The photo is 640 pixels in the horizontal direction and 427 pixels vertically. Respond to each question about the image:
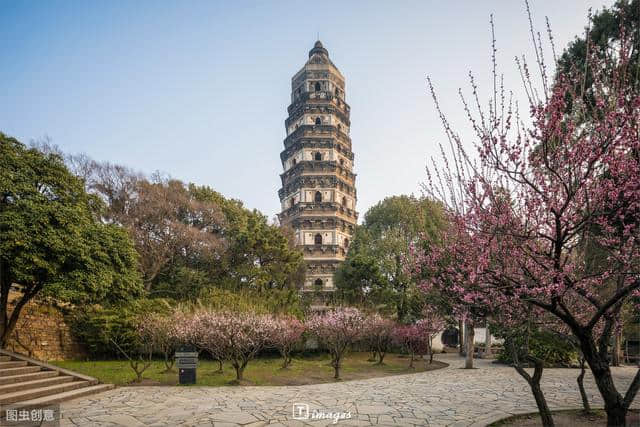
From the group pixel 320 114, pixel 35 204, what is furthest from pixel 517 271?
pixel 320 114

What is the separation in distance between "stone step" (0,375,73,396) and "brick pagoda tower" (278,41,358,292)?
913 inches

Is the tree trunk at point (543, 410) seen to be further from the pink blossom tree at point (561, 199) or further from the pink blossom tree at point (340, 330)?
the pink blossom tree at point (340, 330)

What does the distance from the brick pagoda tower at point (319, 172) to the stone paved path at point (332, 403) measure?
22107mm

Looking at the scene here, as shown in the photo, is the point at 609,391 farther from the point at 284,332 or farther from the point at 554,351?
the point at 554,351

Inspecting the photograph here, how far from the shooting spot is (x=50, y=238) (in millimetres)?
12562

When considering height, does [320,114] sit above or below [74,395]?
above

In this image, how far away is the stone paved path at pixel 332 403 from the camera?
316 inches

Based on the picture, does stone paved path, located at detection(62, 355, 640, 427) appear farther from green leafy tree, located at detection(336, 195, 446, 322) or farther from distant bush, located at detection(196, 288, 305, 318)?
green leafy tree, located at detection(336, 195, 446, 322)

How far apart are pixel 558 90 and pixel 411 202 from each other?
30.6 metres

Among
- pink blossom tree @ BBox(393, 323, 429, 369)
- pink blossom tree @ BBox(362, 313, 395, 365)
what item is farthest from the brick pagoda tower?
pink blossom tree @ BBox(362, 313, 395, 365)

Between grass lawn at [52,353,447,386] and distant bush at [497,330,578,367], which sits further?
distant bush at [497,330,578,367]

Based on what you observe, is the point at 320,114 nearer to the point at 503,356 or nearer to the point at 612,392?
the point at 503,356

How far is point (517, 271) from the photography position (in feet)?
21.7

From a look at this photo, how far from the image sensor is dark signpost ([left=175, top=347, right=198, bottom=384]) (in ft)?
43.1
